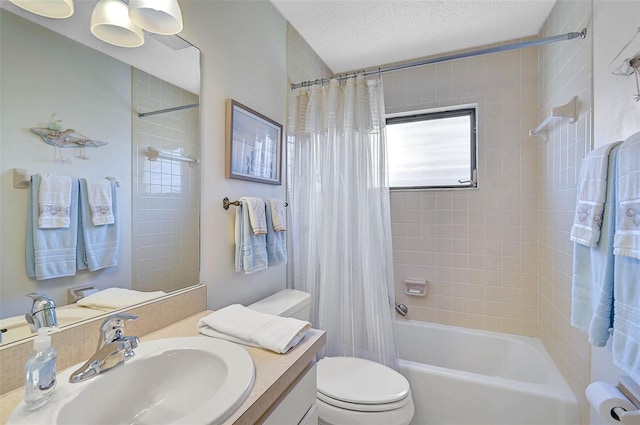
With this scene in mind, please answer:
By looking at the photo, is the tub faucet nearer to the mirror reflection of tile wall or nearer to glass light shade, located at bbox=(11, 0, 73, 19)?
the mirror reflection of tile wall

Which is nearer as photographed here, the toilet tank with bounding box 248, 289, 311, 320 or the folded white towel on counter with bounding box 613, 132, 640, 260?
the folded white towel on counter with bounding box 613, 132, 640, 260

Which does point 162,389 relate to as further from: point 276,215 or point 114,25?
point 114,25

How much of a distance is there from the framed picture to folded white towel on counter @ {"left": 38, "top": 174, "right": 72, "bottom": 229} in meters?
0.66

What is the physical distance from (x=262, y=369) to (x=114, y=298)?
56 centimetres

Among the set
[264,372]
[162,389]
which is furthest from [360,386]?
[162,389]

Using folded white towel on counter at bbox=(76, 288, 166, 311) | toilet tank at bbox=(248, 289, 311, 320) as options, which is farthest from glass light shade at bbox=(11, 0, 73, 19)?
toilet tank at bbox=(248, 289, 311, 320)

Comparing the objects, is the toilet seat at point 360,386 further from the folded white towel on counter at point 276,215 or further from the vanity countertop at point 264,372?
the folded white towel on counter at point 276,215

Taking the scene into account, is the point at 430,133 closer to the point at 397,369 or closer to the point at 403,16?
the point at 403,16

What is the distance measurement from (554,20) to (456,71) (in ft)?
2.02

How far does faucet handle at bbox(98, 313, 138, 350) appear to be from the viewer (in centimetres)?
77

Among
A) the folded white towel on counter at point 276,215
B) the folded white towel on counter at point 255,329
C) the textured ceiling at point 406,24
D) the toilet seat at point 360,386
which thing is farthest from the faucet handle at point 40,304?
the textured ceiling at point 406,24

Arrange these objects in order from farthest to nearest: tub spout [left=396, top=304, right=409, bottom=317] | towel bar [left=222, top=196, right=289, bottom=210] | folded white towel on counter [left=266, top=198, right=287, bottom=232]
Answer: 1. tub spout [left=396, top=304, right=409, bottom=317]
2. folded white towel on counter [left=266, top=198, right=287, bottom=232]
3. towel bar [left=222, top=196, right=289, bottom=210]

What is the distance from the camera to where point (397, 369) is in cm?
166

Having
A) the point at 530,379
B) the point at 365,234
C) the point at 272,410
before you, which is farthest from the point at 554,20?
the point at 272,410
